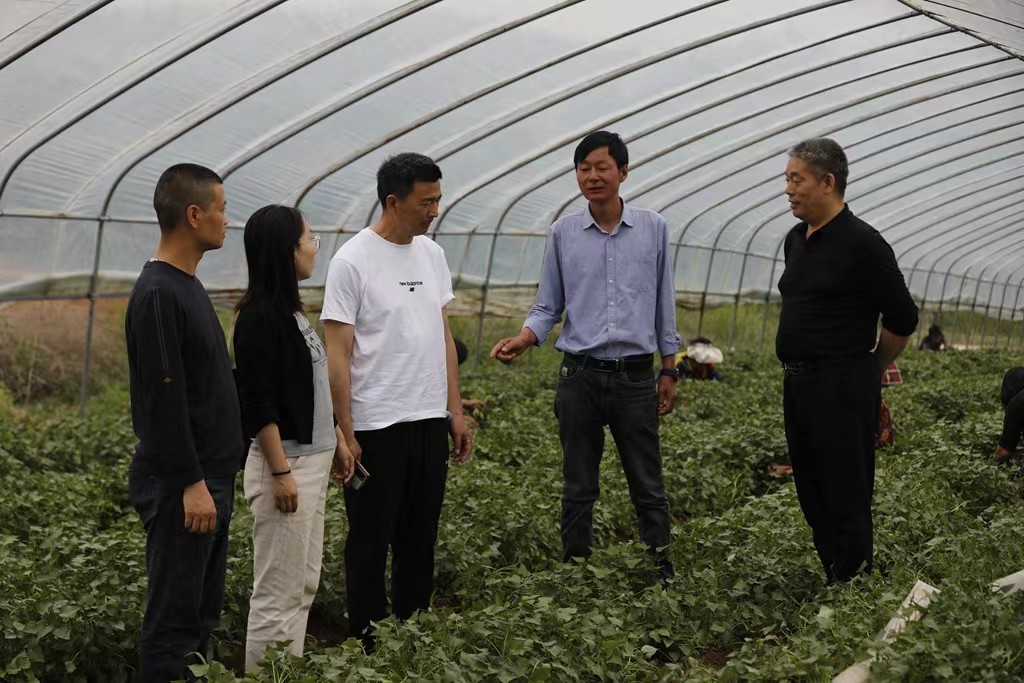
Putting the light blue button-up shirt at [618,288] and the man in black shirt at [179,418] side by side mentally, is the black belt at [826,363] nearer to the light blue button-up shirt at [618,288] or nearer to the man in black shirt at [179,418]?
the light blue button-up shirt at [618,288]

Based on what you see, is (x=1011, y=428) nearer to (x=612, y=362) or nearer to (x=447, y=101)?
(x=612, y=362)

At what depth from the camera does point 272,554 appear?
373 cm

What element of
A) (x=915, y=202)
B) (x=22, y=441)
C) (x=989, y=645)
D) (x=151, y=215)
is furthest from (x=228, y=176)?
(x=915, y=202)

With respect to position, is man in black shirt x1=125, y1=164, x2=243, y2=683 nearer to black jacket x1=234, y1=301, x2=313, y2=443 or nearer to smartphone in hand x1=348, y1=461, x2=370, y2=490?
black jacket x1=234, y1=301, x2=313, y2=443

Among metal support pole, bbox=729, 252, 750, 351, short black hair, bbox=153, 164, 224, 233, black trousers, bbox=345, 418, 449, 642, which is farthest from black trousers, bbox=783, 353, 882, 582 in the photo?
metal support pole, bbox=729, 252, 750, 351

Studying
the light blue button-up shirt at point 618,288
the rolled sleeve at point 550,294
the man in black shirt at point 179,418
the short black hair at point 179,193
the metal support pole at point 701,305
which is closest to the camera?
the man in black shirt at point 179,418

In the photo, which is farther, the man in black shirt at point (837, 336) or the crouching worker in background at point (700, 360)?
the crouching worker in background at point (700, 360)

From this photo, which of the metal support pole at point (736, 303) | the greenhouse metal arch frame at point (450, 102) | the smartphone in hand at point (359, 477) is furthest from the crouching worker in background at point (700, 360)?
the smartphone in hand at point (359, 477)

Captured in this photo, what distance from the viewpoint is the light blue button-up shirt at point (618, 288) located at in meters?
4.72

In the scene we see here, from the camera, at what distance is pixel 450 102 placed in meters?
9.64

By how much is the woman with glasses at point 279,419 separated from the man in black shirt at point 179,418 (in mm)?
189

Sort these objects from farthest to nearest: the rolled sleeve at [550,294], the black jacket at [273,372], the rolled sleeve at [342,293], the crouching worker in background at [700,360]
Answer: the crouching worker in background at [700,360]
the rolled sleeve at [550,294]
the rolled sleeve at [342,293]
the black jacket at [273,372]

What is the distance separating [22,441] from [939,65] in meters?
8.57

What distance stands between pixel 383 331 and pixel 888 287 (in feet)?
6.04
